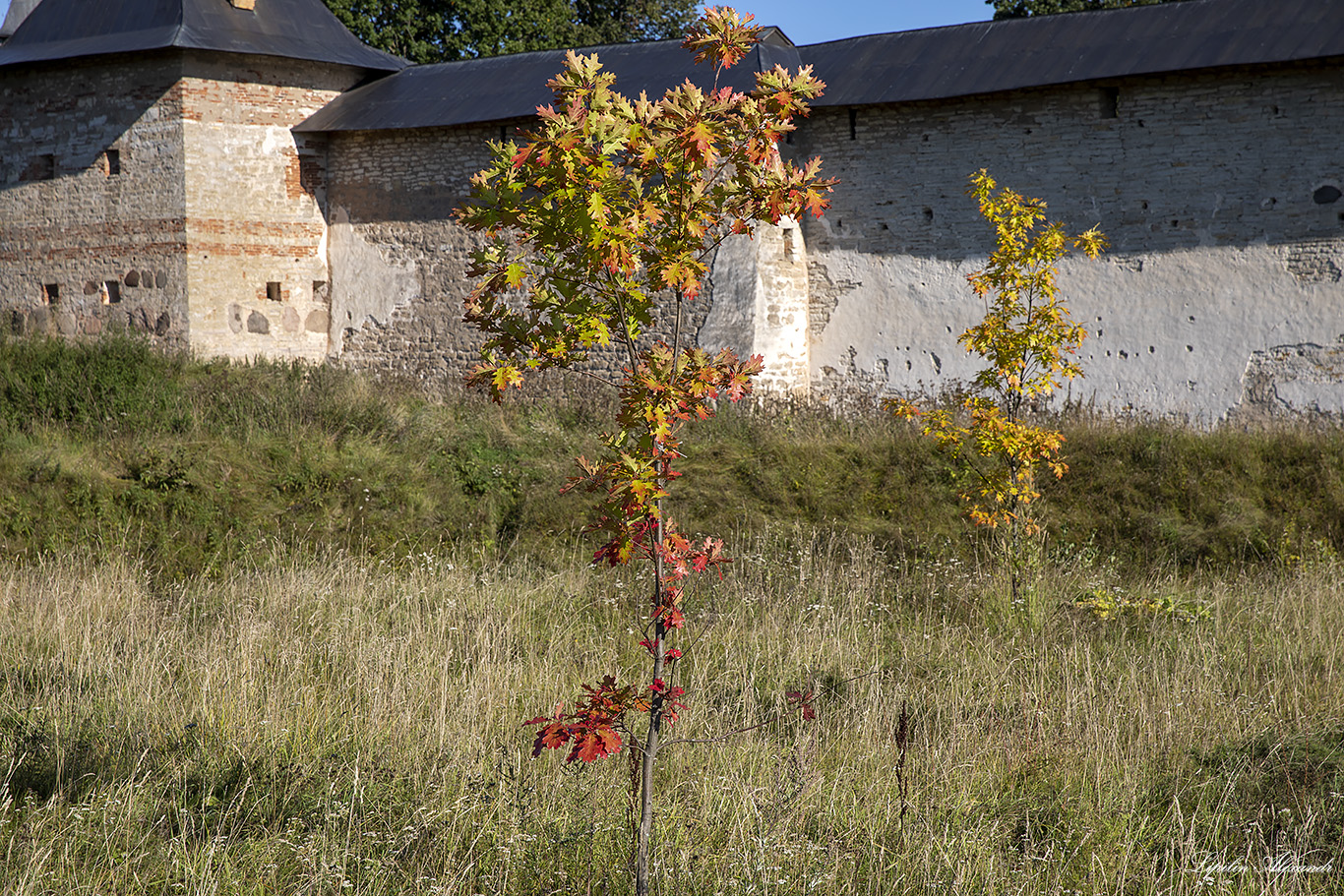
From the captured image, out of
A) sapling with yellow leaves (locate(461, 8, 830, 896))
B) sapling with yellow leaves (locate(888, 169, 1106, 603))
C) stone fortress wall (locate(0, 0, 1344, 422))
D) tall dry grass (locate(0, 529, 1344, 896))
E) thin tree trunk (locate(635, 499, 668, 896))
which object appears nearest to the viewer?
sapling with yellow leaves (locate(461, 8, 830, 896))

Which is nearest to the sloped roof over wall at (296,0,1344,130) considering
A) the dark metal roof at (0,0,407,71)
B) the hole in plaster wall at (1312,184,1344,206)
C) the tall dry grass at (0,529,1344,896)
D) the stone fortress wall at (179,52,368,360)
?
the stone fortress wall at (179,52,368,360)

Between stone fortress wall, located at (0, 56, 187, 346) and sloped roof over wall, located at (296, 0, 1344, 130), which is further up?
sloped roof over wall, located at (296, 0, 1344, 130)

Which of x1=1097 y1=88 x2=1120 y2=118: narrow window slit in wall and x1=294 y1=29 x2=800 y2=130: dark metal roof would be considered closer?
x1=1097 y1=88 x2=1120 y2=118: narrow window slit in wall

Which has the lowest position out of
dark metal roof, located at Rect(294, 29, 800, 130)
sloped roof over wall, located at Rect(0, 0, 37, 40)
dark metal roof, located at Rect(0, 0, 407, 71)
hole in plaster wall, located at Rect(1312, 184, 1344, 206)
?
hole in plaster wall, located at Rect(1312, 184, 1344, 206)

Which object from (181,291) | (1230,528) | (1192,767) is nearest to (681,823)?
(1192,767)

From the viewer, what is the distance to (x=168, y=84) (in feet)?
41.6

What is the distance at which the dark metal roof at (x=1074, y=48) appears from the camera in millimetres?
10391

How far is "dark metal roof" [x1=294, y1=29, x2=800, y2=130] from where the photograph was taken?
484 inches

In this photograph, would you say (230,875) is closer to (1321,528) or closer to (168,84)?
(1321,528)

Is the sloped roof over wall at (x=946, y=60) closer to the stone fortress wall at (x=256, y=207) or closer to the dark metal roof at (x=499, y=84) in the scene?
the dark metal roof at (x=499, y=84)

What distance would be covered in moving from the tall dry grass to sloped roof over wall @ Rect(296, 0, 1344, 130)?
21.2 ft

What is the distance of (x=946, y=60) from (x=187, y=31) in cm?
851

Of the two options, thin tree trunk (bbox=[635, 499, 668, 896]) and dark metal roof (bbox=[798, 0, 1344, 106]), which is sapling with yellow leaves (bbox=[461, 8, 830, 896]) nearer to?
thin tree trunk (bbox=[635, 499, 668, 896])

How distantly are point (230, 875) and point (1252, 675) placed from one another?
4218mm
